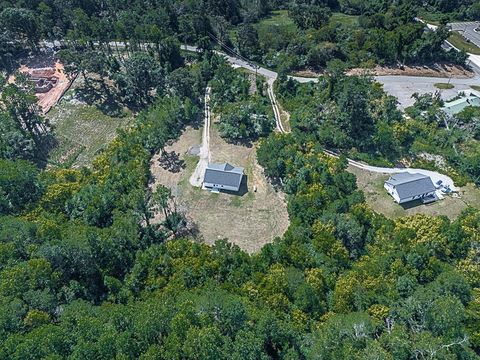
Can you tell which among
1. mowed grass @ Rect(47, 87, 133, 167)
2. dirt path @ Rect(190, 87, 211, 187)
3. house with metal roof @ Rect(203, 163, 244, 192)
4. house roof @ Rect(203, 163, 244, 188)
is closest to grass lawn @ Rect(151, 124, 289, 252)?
dirt path @ Rect(190, 87, 211, 187)

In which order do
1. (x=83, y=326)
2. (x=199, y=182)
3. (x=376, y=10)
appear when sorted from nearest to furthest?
(x=83, y=326) → (x=199, y=182) → (x=376, y=10)

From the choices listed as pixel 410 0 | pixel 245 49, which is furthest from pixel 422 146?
pixel 410 0

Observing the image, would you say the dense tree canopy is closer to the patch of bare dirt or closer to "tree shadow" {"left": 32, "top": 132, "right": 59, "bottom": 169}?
"tree shadow" {"left": 32, "top": 132, "right": 59, "bottom": 169}

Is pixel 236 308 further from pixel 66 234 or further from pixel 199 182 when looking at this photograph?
pixel 199 182

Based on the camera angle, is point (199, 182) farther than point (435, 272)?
Yes

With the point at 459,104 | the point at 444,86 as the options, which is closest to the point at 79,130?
the point at 459,104

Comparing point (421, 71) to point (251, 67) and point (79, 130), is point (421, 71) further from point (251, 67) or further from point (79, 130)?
point (79, 130)
